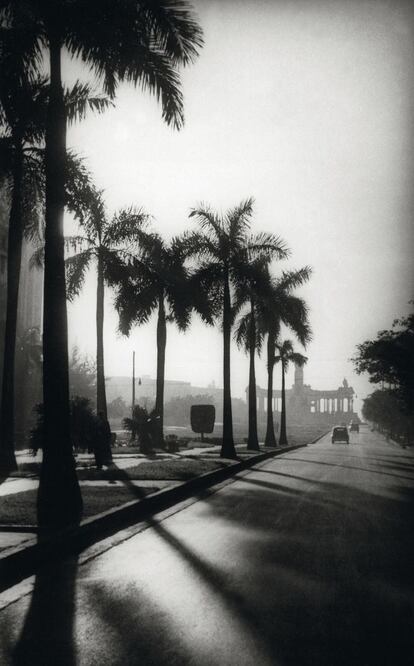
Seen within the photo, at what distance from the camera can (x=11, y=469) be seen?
1864 centimetres

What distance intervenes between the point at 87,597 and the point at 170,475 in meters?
10.7

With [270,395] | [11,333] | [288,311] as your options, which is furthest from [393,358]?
[11,333]

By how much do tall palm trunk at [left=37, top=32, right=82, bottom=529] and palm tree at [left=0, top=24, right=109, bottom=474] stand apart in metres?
2.96

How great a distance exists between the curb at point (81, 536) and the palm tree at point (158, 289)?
12.3 metres

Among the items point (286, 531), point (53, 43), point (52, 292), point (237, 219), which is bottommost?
point (286, 531)

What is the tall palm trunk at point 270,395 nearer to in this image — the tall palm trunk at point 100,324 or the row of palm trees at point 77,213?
the row of palm trees at point 77,213

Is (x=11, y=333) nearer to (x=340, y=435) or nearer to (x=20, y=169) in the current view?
(x=20, y=169)

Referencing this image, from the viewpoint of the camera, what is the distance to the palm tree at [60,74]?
10.4 metres

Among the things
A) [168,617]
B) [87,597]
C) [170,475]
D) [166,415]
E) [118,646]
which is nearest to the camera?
[118,646]

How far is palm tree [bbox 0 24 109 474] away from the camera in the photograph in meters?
15.7

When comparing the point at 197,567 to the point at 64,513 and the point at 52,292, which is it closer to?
the point at 64,513

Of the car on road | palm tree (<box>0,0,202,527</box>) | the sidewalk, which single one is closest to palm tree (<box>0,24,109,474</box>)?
palm tree (<box>0,0,202,527</box>)

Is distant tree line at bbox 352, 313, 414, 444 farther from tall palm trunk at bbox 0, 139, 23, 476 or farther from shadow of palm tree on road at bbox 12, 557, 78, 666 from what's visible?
shadow of palm tree on road at bbox 12, 557, 78, 666

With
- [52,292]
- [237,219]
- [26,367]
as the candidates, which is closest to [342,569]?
[52,292]
